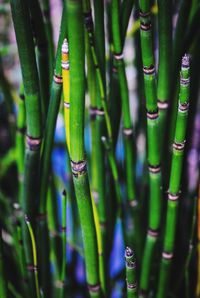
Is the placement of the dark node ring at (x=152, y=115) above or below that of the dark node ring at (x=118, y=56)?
below

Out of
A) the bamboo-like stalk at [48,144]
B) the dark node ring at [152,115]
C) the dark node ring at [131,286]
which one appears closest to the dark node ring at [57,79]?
the bamboo-like stalk at [48,144]

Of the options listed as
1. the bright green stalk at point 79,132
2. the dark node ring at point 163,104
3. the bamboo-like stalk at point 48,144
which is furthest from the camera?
the dark node ring at point 163,104

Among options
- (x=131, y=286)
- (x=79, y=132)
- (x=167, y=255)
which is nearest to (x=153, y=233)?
(x=167, y=255)

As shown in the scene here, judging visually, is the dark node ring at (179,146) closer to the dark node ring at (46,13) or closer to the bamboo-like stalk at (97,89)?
the bamboo-like stalk at (97,89)

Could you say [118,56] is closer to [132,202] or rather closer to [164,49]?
[164,49]

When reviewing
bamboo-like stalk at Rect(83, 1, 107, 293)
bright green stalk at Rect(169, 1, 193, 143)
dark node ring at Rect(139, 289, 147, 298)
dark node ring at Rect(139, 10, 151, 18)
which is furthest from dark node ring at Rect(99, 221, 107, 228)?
dark node ring at Rect(139, 10, 151, 18)

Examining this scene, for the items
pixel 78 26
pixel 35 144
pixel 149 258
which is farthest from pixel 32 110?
pixel 149 258
